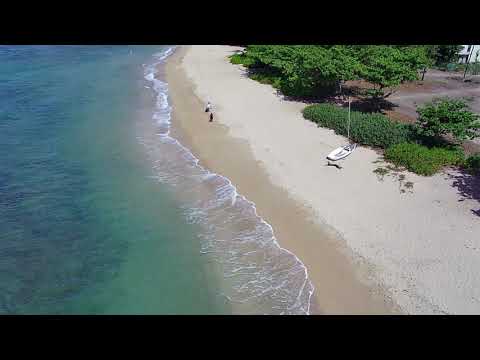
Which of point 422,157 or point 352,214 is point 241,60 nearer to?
point 422,157

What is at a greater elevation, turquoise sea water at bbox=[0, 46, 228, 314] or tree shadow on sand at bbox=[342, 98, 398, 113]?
tree shadow on sand at bbox=[342, 98, 398, 113]

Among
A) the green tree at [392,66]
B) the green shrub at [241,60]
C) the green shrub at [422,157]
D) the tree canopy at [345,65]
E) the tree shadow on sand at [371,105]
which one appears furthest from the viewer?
the green shrub at [241,60]

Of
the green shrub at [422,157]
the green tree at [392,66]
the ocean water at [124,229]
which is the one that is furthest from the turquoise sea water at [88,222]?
the green tree at [392,66]

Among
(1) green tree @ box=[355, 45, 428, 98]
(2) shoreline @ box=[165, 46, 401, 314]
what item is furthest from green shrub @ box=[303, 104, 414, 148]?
(2) shoreline @ box=[165, 46, 401, 314]

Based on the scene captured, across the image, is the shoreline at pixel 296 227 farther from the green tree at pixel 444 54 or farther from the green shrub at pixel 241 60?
the green tree at pixel 444 54

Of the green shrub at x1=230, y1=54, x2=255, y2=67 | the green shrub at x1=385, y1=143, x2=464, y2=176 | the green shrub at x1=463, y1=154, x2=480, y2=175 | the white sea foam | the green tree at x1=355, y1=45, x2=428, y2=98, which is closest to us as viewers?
the white sea foam

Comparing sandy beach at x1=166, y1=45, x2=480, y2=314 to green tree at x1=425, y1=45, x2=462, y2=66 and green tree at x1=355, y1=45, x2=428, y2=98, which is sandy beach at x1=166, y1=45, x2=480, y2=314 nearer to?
green tree at x1=355, y1=45, x2=428, y2=98
